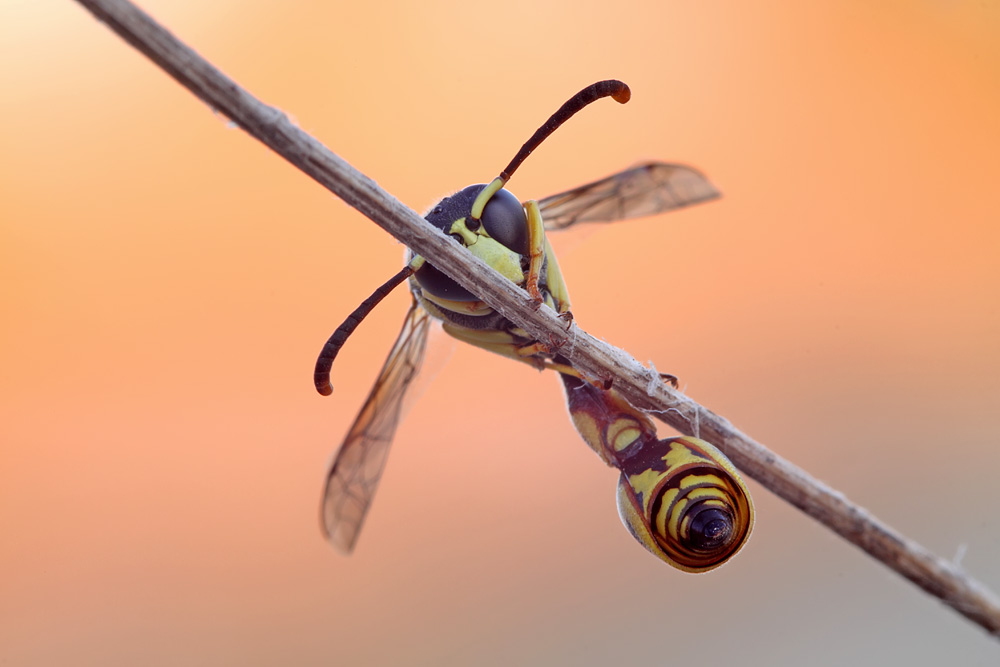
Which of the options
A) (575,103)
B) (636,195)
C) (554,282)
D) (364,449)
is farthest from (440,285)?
(636,195)

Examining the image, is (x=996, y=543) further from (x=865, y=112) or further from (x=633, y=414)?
(x=633, y=414)

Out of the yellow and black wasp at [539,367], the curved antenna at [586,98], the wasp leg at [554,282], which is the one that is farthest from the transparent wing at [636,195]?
the curved antenna at [586,98]

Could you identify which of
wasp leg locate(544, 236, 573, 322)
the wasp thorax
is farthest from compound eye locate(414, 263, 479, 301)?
wasp leg locate(544, 236, 573, 322)

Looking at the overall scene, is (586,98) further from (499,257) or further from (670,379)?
(670,379)

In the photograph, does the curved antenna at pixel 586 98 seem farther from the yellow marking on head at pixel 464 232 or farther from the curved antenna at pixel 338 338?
the curved antenna at pixel 338 338

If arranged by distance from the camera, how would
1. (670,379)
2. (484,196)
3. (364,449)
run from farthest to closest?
(364,449) < (670,379) < (484,196)

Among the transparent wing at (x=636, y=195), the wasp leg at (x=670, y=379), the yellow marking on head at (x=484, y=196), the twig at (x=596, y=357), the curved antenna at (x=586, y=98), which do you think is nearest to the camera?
the twig at (x=596, y=357)
